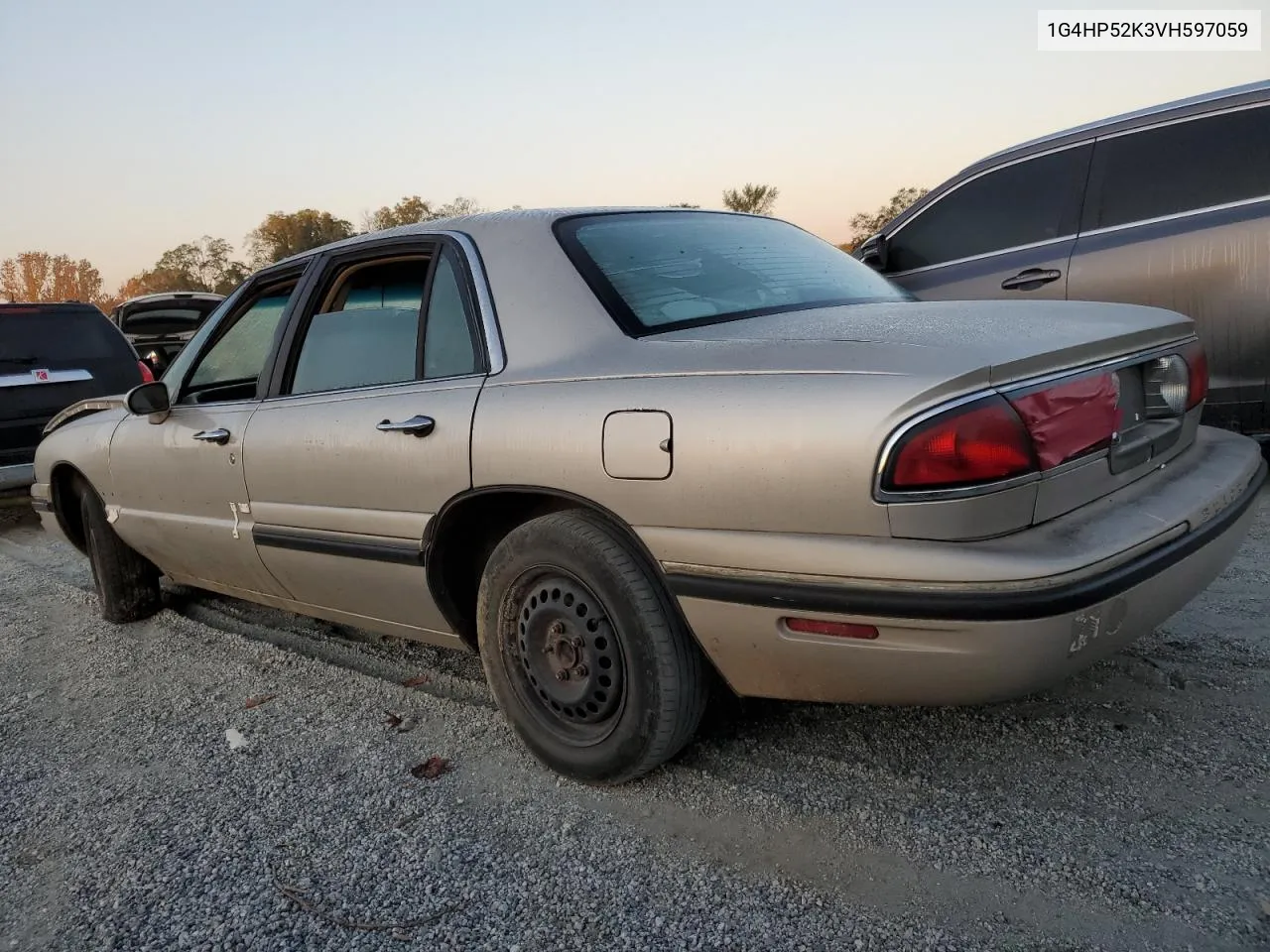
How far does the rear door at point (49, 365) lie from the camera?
22.9 ft

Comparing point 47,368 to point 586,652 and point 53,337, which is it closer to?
A: point 53,337

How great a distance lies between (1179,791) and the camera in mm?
2176

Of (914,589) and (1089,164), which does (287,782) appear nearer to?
(914,589)

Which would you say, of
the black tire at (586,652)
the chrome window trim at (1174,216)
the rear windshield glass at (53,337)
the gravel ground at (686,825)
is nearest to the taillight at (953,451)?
the black tire at (586,652)

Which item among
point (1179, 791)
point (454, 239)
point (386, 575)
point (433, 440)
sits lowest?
point (1179, 791)

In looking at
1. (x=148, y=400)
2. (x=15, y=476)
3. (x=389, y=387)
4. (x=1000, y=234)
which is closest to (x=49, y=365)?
(x=15, y=476)

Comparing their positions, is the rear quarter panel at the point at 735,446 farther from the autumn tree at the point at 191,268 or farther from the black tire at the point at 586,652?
the autumn tree at the point at 191,268

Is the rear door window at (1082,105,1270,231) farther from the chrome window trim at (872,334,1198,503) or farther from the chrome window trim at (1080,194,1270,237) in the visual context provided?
the chrome window trim at (872,334,1198,503)

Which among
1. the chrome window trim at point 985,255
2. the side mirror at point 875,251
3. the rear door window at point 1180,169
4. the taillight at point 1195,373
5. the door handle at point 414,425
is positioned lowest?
the taillight at point 1195,373

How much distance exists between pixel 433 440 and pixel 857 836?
1456mm

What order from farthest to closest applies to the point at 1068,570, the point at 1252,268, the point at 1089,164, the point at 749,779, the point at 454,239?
1. the point at 1089,164
2. the point at 1252,268
3. the point at 454,239
4. the point at 749,779
5. the point at 1068,570

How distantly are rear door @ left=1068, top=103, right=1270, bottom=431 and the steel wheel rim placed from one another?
350 centimetres

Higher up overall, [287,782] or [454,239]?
[454,239]

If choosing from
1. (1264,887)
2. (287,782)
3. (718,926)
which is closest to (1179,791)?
(1264,887)
